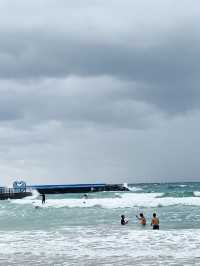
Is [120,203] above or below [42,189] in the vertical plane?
below

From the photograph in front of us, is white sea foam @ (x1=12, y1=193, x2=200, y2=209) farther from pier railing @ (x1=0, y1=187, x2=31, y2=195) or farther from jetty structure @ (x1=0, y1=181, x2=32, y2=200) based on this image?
pier railing @ (x1=0, y1=187, x2=31, y2=195)

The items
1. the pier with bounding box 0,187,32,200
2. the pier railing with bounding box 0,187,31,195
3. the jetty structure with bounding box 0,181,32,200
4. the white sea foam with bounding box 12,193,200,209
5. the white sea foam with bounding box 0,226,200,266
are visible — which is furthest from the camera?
the pier railing with bounding box 0,187,31,195

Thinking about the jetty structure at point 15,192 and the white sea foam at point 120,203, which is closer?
the white sea foam at point 120,203

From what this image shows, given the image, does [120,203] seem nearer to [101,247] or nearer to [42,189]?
[101,247]

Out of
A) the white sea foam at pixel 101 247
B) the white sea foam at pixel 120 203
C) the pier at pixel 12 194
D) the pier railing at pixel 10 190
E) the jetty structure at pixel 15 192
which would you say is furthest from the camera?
the pier railing at pixel 10 190

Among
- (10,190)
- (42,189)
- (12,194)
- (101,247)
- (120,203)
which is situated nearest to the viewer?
(101,247)

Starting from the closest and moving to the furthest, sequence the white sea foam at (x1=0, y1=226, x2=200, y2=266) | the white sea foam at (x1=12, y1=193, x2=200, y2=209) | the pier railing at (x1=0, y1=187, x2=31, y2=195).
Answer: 1. the white sea foam at (x1=0, y1=226, x2=200, y2=266)
2. the white sea foam at (x1=12, y1=193, x2=200, y2=209)
3. the pier railing at (x1=0, y1=187, x2=31, y2=195)

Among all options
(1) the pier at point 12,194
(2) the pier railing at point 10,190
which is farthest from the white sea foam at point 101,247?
(2) the pier railing at point 10,190

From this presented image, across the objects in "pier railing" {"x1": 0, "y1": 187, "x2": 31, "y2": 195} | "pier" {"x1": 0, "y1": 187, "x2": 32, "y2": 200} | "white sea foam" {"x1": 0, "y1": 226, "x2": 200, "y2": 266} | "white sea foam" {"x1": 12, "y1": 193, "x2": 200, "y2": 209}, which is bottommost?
"white sea foam" {"x1": 0, "y1": 226, "x2": 200, "y2": 266}

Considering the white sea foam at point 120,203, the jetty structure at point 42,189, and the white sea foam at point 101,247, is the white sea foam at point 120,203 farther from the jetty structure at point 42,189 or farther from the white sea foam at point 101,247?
the white sea foam at point 101,247

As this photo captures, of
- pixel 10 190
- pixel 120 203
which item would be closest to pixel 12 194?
pixel 10 190

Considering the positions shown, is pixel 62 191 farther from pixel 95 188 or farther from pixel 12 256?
pixel 12 256

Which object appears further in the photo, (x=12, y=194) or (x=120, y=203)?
(x=12, y=194)

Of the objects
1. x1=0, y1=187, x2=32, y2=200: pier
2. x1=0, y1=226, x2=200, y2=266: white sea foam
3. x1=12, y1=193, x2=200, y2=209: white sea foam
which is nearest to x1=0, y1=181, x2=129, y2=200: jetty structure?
x1=0, y1=187, x2=32, y2=200: pier
